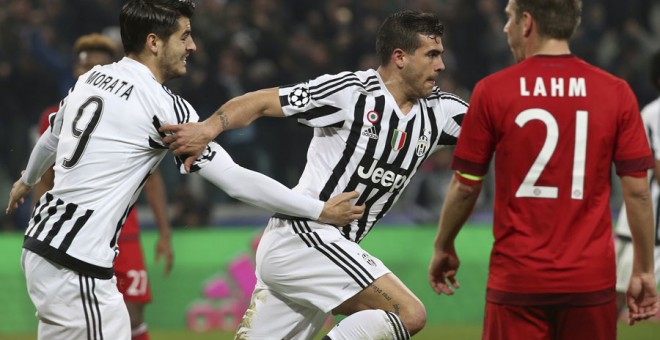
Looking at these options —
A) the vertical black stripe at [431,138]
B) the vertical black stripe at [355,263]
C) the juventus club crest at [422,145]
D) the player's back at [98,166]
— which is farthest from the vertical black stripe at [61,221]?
the juventus club crest at [422,145]

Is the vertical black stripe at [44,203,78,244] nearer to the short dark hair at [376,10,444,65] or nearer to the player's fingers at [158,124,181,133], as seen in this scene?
the player's fingers at [158,124,181,133]

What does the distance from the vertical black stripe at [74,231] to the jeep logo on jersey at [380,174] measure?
138cm

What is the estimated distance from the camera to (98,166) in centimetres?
416

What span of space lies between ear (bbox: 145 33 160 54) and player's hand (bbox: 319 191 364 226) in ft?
3.39

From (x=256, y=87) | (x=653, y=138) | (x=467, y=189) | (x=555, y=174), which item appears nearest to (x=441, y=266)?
(x=467, y=189)

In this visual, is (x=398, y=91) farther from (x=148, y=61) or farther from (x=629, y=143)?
(x=629, y=143)

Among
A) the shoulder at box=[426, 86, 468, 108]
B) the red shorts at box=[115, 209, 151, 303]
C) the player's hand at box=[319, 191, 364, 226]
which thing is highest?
the shoulder at box=[426, 86, 468, 108]

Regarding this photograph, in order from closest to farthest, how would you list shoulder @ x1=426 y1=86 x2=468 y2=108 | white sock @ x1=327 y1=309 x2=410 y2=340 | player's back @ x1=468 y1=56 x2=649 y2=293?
player's back @ x1=468 y1=56 x2=649 y2=293, white sock @ x1=327 y1=309 x2=410 y2=340, shoulder @ x1=426 y1=86 x2=468 y2=108

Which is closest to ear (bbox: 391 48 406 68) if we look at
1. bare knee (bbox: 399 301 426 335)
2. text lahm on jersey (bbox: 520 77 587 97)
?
bare knee (bbox: 399 301 426 335)

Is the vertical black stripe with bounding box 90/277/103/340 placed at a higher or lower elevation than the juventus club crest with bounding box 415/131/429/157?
lower

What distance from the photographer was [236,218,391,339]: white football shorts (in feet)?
15.8

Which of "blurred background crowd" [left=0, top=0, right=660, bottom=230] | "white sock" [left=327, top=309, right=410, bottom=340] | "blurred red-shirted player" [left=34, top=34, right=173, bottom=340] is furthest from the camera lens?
"blurred background crowd" [left=0, top=0, right=660, bottom=230]

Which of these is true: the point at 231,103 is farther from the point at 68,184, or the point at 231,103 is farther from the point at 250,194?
the point at 68,184

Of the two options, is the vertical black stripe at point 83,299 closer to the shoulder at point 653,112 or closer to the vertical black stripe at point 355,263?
the vertical black stripe at point 355,263
